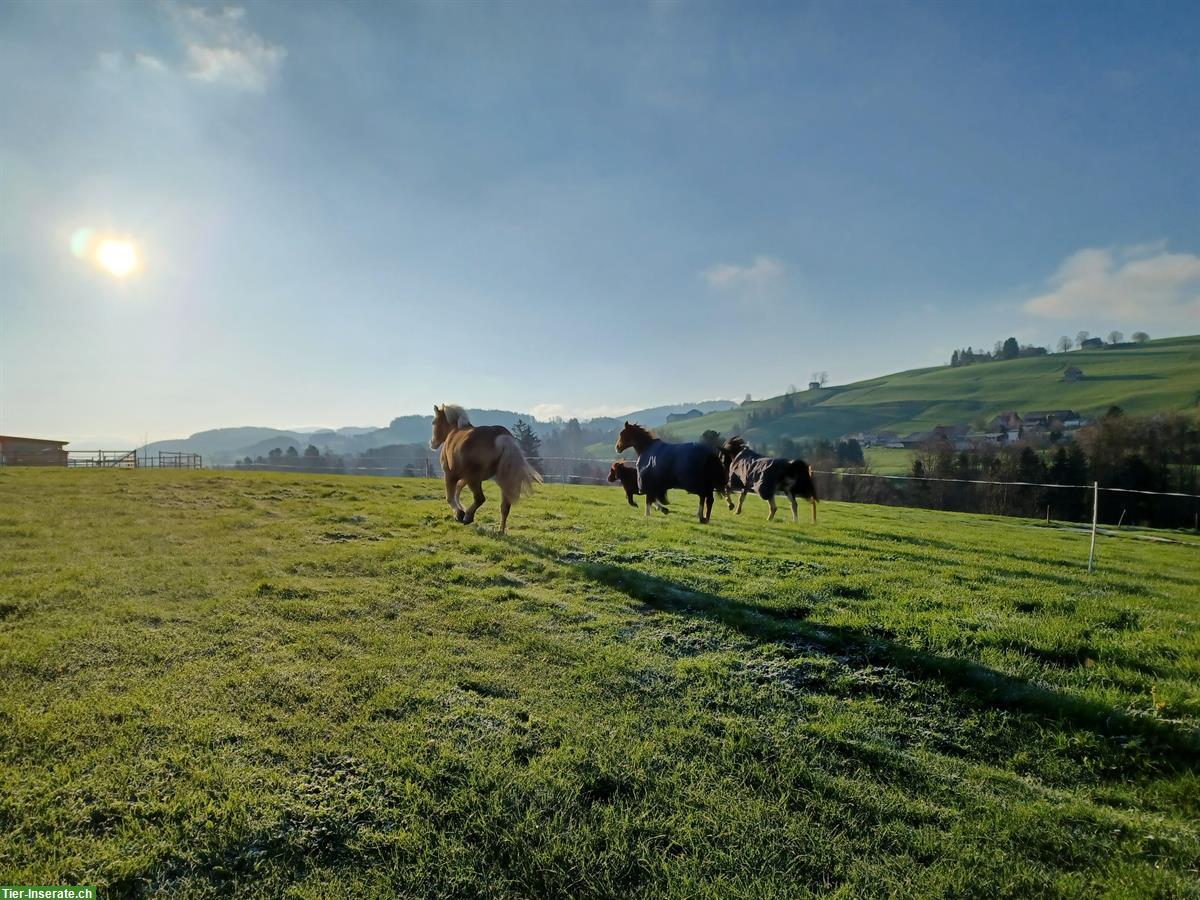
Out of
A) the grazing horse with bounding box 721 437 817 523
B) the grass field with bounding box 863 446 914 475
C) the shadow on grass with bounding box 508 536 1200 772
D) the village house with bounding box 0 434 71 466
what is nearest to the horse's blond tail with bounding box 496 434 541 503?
the shadow on grass with bounding box 508 536 1200 772

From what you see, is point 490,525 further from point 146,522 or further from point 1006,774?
point 1006,774

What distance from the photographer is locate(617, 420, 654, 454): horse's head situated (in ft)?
45.6

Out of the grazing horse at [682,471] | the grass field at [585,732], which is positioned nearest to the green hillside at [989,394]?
the grazing horse at [682,471]

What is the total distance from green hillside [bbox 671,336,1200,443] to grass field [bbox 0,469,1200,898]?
12129cm

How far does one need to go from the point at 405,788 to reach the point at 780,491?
537 inches

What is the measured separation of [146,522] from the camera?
9.73 m

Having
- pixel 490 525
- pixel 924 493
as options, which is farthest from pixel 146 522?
pixel 924 493

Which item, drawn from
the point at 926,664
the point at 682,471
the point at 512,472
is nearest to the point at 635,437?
the point at 682,471

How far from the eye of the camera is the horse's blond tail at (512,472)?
10.0 m

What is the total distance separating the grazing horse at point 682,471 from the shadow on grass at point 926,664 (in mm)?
4602

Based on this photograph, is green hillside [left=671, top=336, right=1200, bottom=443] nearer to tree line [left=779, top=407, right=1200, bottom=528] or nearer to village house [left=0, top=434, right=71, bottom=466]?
tree line [left=779, top=407, right=1200, bottom=528]

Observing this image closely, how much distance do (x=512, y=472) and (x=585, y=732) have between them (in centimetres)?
681

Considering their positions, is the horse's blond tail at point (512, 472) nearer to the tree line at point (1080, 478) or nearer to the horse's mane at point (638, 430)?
the horse's mane at point (638, 430)

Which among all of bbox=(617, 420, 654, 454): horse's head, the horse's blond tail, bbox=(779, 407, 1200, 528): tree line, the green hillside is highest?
the green hillside
